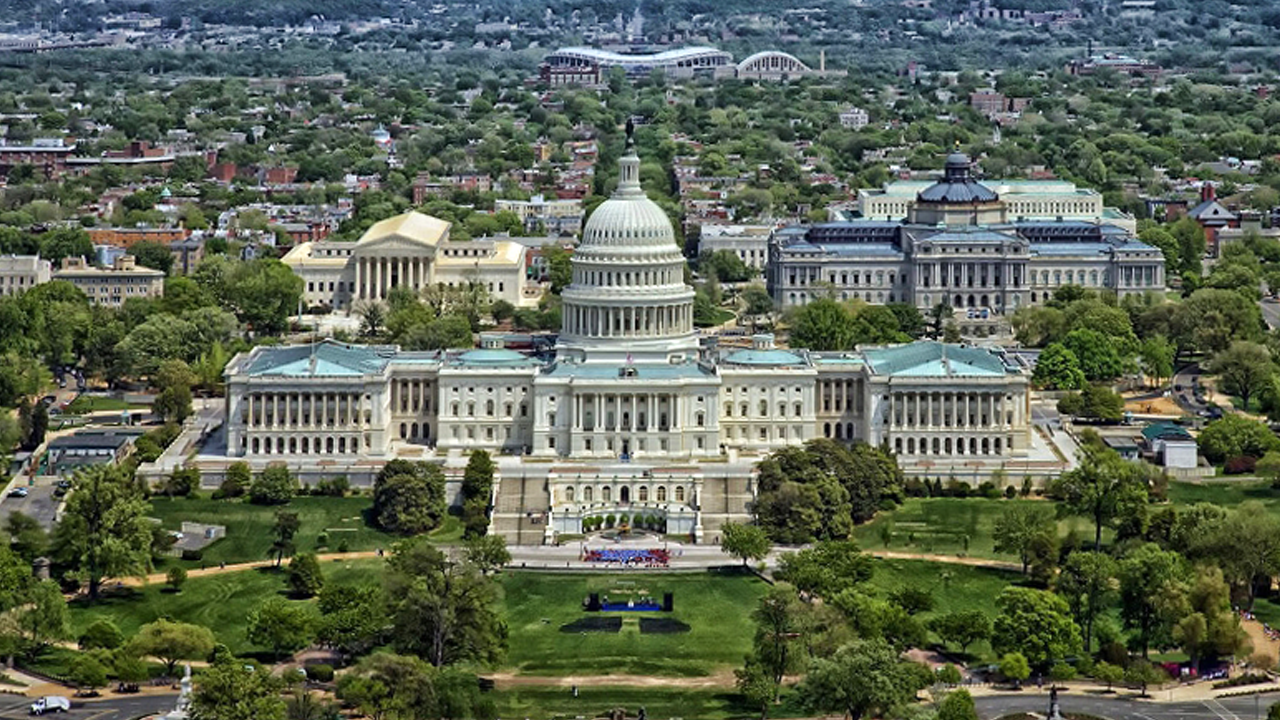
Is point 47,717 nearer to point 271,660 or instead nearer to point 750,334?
point 271,660

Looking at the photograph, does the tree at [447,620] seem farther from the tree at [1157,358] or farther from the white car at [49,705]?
the tree at [1157,358]

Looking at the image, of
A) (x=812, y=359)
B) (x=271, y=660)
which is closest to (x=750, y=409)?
(x=812, y=359)

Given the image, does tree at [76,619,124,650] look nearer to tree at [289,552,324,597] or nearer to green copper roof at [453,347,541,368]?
tree at [289,552,324,597]

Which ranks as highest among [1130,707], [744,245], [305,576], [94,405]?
[744,245]

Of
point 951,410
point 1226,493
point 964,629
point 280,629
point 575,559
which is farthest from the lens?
point 951,410

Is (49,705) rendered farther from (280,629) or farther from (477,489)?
(477,489)

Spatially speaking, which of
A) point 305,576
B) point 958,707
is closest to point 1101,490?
point 958,707

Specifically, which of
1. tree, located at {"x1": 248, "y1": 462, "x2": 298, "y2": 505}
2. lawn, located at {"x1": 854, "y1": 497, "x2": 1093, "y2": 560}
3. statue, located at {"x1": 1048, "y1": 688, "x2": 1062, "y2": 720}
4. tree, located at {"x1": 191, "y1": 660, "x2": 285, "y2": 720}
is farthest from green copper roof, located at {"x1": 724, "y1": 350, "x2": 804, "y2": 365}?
tree, located at {"x1": 191, "y1": 660, "x2": 285, "y2": 720}
